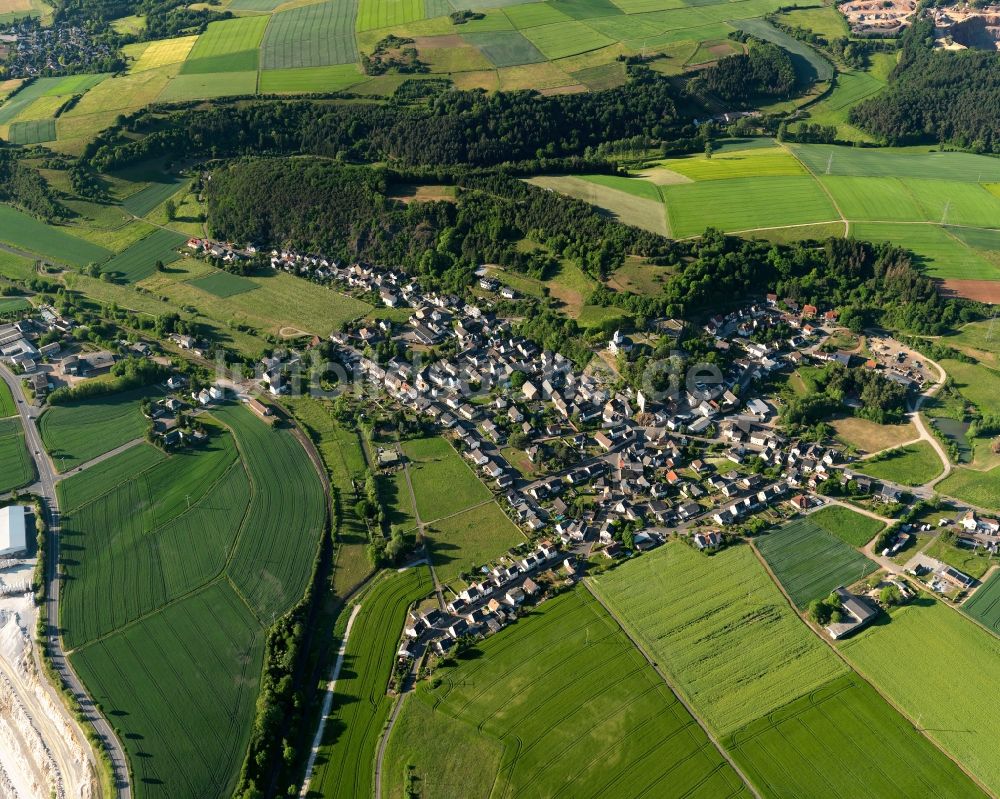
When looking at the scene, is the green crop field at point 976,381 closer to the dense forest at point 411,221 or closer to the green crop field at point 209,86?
the dense forest at point 411,221

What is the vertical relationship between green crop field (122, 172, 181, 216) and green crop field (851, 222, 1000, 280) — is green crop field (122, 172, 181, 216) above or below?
above

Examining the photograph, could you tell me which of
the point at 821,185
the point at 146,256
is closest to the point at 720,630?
the point at 821,185

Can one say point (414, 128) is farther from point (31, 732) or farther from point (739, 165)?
point (31, 732)

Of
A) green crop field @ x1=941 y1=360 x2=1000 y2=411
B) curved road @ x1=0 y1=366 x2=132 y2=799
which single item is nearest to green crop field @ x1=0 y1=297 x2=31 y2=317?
curved road @ x1=0 y1=366 x2=132 y2=799

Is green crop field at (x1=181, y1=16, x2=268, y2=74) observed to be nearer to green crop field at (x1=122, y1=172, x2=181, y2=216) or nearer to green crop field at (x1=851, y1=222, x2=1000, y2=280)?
green crop field at (x1=122, y1=172, x2=181, y2=216)

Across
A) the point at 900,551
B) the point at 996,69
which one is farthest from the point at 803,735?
the point at 996,69

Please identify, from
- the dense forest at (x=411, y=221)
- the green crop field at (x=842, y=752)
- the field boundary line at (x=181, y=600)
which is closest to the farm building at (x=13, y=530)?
the field boundary line at (x=181, y=600)
